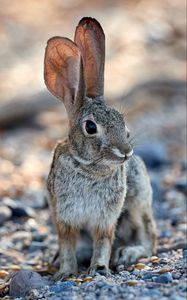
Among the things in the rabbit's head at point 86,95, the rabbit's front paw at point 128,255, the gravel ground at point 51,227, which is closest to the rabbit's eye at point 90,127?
the rabbit's head at point 86,95

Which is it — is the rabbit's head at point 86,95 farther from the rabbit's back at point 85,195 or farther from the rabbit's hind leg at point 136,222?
the rabbit's hind leg at point 136,222

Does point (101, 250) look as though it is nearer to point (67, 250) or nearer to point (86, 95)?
point (67, 250)

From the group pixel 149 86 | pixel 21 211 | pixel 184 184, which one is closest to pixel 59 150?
pixel 21 211

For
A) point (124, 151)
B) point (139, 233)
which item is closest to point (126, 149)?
point (124, 151)

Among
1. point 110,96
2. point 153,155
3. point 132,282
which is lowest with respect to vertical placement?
point 132,282

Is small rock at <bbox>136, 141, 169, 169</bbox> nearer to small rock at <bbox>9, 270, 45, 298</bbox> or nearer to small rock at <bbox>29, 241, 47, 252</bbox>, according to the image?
small rock at <bbox>29, 241, 47, 252</bbox>

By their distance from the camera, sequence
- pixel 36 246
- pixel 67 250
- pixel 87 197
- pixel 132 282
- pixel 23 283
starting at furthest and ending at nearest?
pixel 36 246 < pixel 67 250 < pixel 87 197 < pixel 23 283 < pixel 132 282
